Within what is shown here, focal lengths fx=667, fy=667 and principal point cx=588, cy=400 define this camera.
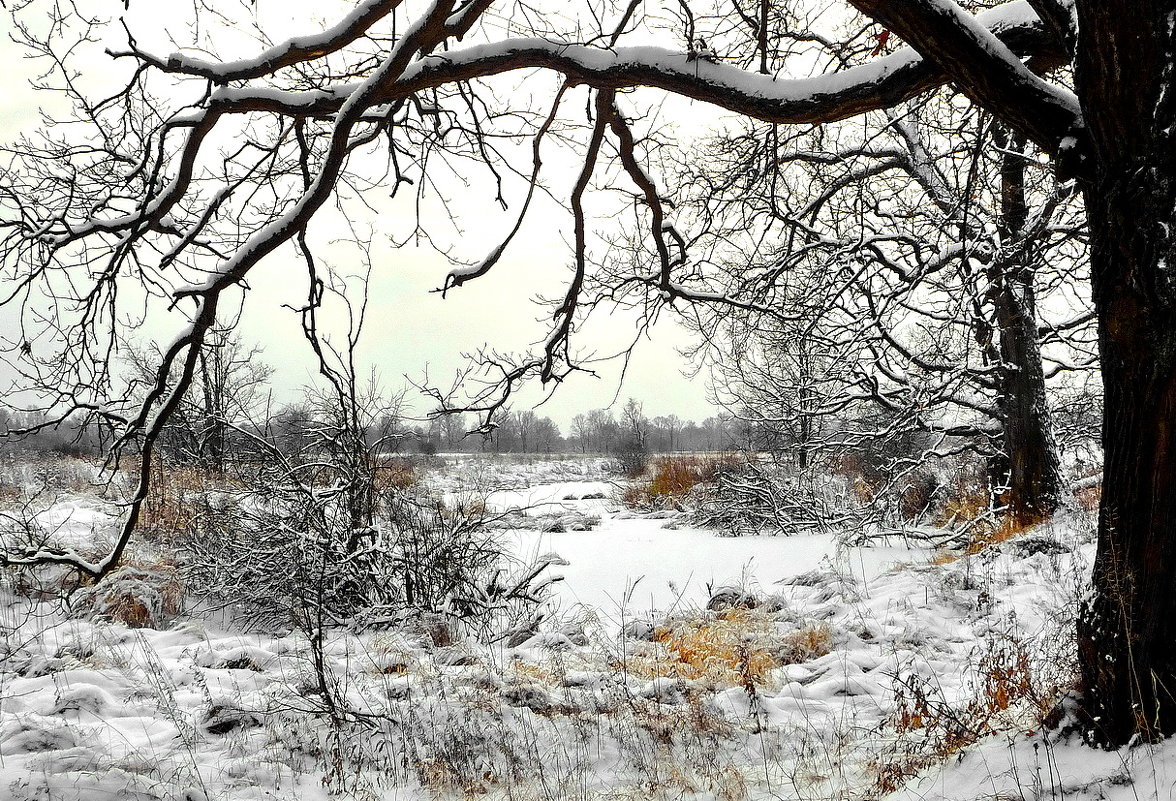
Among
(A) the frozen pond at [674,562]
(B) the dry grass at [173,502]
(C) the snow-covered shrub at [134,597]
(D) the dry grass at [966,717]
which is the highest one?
(B) the dry grass at [173,502]

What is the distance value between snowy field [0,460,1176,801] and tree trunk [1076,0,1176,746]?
0.86ft

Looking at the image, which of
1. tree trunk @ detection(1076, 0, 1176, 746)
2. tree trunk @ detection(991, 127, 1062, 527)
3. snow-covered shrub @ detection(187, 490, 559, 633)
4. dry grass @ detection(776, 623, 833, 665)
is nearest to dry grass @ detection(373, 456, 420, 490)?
snow-covered shrub @ detection(187, 490, 559, 633)

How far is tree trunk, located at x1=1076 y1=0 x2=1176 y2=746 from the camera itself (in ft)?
7.08

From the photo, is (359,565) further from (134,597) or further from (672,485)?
(672,485)

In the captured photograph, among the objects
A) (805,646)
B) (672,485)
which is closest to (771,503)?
(672,485)

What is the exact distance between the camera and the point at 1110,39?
7.16 ft

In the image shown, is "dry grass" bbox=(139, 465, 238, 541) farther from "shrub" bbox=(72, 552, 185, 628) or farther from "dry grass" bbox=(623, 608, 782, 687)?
"dry grass" bbox=(623, 608, 782, 687)

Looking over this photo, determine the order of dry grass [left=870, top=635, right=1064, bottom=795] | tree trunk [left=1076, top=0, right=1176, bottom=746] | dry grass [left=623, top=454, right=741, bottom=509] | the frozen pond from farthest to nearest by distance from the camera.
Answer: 1. dry grass [left=623, top=454, right=741, bottom=509]
2. the frozen pond
3. dry grass [left=870, top=635, right=1064, bottom=795]
4. tree trunk [left=1076, top=0, right=1176, bottom=746]

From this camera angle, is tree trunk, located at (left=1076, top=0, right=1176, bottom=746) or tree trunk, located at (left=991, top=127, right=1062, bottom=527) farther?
tree trunk, located at (left=991, top=127, right=1062, bottom=527)

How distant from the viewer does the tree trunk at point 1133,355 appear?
2.16 meters

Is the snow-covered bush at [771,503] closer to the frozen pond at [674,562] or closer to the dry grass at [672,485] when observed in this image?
the frozen pond at [674,562]

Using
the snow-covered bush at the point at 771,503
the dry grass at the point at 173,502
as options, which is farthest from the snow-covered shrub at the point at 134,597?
the snow-covered bush at the point at 771,503

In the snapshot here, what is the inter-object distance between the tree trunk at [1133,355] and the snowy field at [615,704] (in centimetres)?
26

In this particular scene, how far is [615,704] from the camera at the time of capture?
13.3 ft
